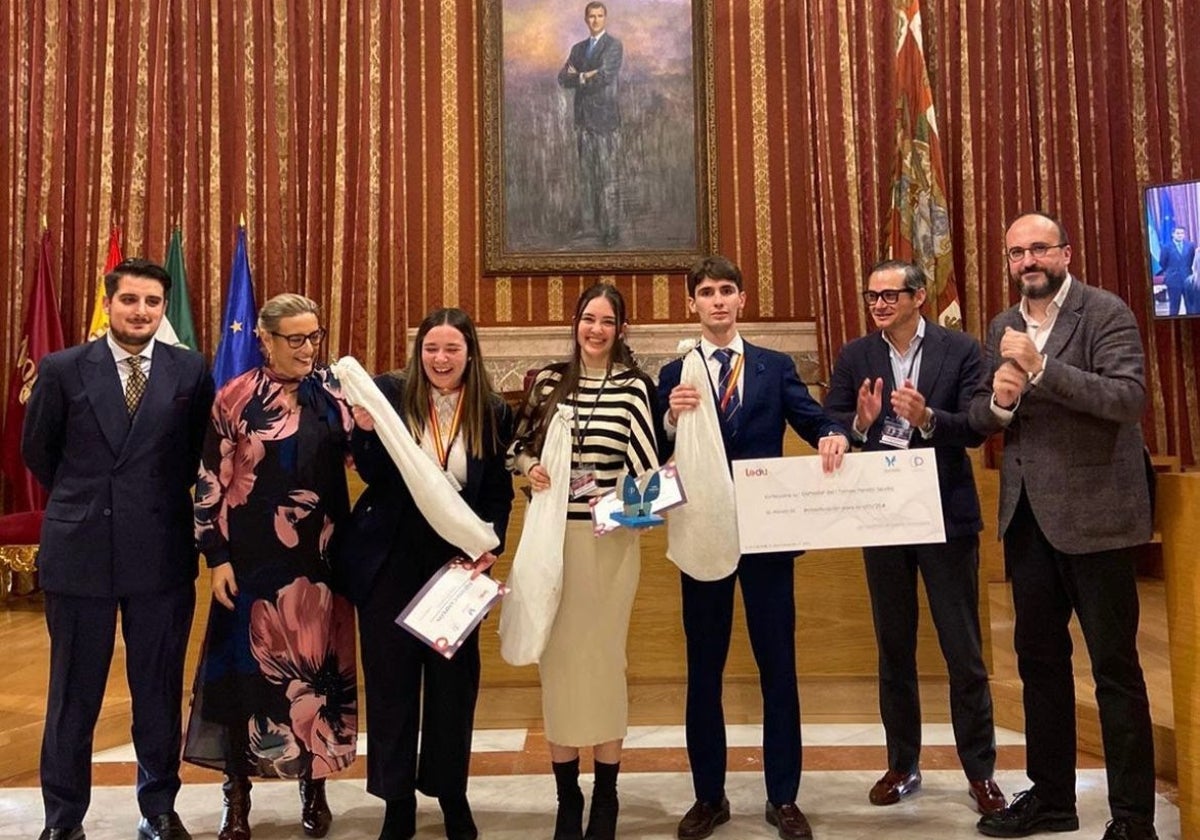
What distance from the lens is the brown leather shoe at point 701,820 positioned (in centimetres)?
273

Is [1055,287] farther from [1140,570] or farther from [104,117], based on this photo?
[104,117]

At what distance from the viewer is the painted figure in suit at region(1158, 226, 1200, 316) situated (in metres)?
5.96

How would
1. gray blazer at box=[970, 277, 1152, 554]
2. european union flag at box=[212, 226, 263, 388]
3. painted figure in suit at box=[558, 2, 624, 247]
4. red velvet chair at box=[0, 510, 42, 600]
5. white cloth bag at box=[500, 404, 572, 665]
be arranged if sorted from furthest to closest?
painted figure in suit at box=[558, 2, 624, 247] → european union flag at box=[212, 226, 263, 388] → red velvet chair at box=[0, 510, 42, 600] → white cloth bag at box=[500, 404, 572, 665] → gray blazer at box=[970, 277, 1152, 554]

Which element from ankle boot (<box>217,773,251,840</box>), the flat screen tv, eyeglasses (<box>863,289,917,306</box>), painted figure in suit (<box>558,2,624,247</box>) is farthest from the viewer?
painted figure in suit (<box>558,2,624,247</box>)

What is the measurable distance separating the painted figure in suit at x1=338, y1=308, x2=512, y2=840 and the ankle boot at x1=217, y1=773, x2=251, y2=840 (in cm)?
40

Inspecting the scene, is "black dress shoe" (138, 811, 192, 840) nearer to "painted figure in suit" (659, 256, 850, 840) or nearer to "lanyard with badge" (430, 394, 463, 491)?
"lanyard with badge" (430, 394, 463, 491)

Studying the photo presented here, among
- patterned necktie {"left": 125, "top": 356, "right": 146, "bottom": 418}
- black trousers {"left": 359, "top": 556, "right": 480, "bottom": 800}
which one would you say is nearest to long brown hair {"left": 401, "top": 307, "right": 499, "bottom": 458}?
black trousers {"left": 359, "top": 556, "right": 480, "bottom": 800}

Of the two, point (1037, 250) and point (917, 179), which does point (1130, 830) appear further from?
point (917, 179)

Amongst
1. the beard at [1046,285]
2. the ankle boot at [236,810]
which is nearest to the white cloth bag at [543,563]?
the ankle boot at [236,810]

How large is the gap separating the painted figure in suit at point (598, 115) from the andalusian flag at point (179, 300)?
2529 mm

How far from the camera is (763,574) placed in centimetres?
275

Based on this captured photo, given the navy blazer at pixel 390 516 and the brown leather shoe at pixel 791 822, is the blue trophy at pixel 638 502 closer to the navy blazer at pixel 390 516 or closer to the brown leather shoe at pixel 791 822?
the navy blazer at pixel 390 516

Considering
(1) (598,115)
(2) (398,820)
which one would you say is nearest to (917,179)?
(1) (598,115)

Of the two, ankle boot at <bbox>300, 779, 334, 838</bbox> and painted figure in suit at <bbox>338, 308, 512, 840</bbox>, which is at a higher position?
painted figure in suit at <bbox>338, 308, 512, 840</bbox>
